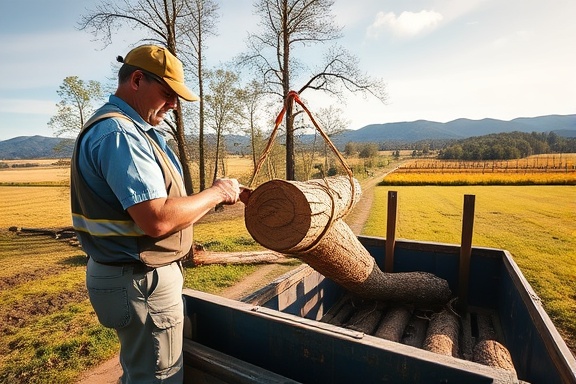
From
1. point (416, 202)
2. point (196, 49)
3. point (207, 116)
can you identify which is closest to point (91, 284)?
point (196, 49)

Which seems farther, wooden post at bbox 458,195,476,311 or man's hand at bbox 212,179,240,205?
wooden post at bbox 458,195,476,311

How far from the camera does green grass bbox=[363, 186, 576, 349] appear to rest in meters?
6.13

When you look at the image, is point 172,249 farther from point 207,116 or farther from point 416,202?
point 416,202

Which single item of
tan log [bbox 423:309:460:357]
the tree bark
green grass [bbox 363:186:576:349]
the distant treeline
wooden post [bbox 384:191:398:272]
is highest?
the distant treeline

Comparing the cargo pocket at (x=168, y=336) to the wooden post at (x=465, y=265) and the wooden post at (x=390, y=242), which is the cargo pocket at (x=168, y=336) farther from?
the wooden post at (x=465, y=265)

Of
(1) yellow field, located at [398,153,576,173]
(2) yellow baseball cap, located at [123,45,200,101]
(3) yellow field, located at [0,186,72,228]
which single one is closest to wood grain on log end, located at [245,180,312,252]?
(2) yellow baseball cap, located at [123,45,200,101]

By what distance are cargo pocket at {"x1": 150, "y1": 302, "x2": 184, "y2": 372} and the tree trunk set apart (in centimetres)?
87

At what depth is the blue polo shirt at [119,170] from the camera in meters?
1.35

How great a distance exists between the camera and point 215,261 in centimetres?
793

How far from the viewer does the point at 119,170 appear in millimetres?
1349

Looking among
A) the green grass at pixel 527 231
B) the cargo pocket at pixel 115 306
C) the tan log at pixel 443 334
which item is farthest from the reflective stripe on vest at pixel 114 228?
the green grass at pixel 527 231

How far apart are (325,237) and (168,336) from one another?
4.95ft

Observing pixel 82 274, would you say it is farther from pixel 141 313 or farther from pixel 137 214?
pixel 137 214

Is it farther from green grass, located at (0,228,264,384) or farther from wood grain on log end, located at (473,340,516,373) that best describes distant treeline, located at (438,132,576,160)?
wood grain on log end, located at (473,340,516,373)
